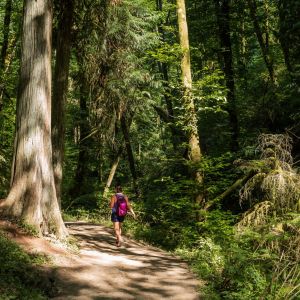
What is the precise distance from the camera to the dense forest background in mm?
7703

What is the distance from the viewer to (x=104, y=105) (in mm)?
16891

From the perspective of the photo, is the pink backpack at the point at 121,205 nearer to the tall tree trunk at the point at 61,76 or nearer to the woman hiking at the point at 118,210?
the woman hiking at the point at 118,210

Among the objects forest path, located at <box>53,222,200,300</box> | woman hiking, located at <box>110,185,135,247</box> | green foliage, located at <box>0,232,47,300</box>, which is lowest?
forest path, located at <box>53,222,200,300</box>

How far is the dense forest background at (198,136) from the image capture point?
7.70 meters

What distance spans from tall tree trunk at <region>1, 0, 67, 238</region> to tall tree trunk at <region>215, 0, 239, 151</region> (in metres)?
8.30

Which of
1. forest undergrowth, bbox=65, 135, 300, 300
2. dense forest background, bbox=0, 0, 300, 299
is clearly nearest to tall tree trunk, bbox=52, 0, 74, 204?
dense forest background, bbox=0, 0, 300, 299

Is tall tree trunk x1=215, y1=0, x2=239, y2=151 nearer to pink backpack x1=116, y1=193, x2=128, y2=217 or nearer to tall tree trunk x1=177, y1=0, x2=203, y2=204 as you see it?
tall tree trunk x1=177, y1=0, x2=203, y2=204

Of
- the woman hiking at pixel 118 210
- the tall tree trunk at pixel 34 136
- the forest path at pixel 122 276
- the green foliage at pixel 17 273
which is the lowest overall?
the forest path at pixel 122 276

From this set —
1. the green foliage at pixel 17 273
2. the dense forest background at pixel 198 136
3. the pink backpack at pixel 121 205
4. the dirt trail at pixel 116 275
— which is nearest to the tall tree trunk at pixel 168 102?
the dense forest background at pixel 198 136

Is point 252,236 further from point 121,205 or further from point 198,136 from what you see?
point 198,136

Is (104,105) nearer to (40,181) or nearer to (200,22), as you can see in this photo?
(200,22)

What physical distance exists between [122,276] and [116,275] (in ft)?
0.39

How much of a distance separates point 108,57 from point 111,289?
1088cm

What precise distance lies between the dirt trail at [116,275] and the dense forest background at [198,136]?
1.77 ft
